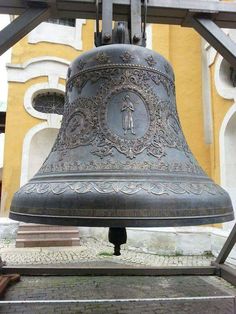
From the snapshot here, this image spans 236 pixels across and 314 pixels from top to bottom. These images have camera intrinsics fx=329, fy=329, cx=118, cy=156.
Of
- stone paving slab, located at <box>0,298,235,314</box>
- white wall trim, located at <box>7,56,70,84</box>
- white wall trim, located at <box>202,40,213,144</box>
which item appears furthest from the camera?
white wall trim, located at <box>7,56,70,84</box>

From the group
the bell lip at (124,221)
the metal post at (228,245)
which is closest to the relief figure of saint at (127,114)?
the bell lip at (124,221)

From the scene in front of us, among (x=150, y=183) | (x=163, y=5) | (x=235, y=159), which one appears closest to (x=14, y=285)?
(x=150, y=183)

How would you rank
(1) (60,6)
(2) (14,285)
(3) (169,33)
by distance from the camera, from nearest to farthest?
(1) (60,6) → (2) (14,285) → (3) (169,33)

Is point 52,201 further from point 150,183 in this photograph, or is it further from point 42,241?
point 42,241

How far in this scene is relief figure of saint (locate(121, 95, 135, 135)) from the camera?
1385 mm

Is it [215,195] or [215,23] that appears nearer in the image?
[215,195]

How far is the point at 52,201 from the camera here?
→ 1153mm

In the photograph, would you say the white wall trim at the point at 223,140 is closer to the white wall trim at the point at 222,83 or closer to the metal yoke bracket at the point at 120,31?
the white wall trim at the point at 222,83

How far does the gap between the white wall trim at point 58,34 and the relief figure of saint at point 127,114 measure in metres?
6.73

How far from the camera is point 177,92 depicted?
615cm

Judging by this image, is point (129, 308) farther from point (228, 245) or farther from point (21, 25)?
point (21, 25)

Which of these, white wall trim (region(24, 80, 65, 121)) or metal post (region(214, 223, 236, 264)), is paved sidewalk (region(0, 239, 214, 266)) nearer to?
metal post (region(214, 223, 236, 264))

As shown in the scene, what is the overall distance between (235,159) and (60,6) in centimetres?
402

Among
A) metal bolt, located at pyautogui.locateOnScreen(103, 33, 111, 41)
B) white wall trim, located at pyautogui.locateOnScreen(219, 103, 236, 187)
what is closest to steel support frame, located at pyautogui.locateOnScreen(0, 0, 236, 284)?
metal bolt, located at pyautogui.locateOnScreen(103, 33, 111, 41)
